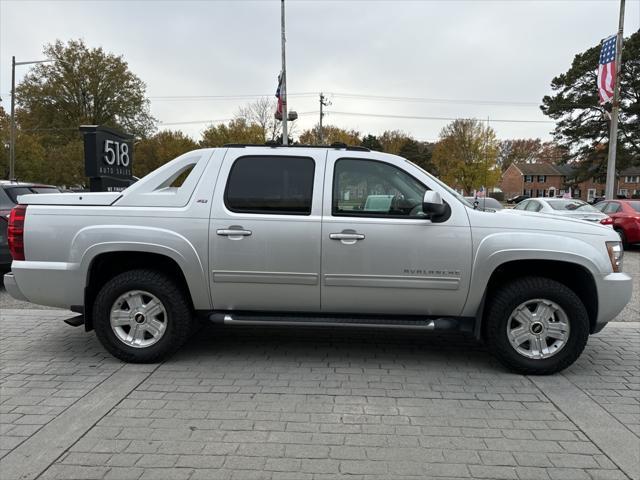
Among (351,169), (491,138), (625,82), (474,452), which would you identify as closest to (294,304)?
(351,169)

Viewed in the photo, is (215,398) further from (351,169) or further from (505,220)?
(505,220)

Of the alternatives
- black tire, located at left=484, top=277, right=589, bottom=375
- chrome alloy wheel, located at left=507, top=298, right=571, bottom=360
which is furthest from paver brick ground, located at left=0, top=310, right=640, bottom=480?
chrome alloy wheel, located at left=507, top=298, right=571, bottom=360

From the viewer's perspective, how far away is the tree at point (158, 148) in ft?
166

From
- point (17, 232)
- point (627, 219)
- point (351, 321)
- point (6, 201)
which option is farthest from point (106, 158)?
point (627, 219)

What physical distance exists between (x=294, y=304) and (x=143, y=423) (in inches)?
61.7

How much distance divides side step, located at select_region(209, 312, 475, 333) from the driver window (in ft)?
3.06

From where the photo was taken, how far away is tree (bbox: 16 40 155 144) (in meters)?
45.7

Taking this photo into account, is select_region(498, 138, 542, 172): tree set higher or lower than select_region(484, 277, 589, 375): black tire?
higher

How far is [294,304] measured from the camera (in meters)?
4.32

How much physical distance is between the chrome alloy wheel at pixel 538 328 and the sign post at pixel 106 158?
236 inches

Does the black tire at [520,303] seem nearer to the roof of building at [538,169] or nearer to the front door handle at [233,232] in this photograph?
the front door handle at [233,232]

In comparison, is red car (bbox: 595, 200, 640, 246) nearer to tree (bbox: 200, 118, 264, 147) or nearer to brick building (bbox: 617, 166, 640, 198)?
tree (bbox: 200, 118, 264, 147)

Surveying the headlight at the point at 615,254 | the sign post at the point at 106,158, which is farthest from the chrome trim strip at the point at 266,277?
the sign post at the point at 106,158

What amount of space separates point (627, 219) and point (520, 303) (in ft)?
37.9
